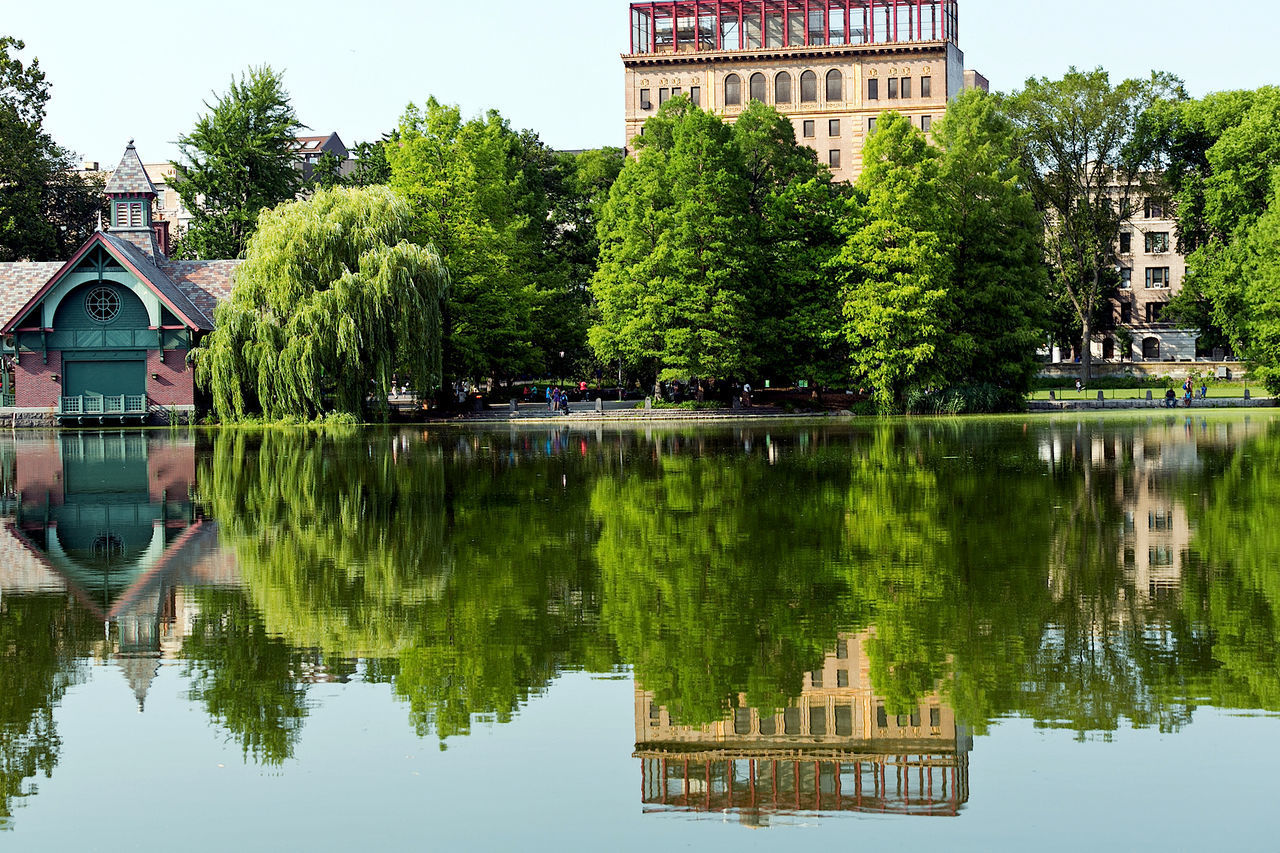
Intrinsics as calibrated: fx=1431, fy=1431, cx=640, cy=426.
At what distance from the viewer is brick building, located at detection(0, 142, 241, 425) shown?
201ft

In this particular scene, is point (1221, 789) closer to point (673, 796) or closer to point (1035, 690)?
point (1035, 690)

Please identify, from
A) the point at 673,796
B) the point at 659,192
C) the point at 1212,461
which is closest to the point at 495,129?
the point at 659,192

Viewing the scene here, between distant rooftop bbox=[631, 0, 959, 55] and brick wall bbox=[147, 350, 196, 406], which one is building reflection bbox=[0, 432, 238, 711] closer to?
brick wall bbox=[147, 350, 196, 406]

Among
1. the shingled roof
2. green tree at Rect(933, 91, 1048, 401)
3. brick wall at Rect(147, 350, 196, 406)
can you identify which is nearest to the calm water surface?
green tree at Rect(933, 91, 1048, 401)

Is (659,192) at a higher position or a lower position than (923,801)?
higher

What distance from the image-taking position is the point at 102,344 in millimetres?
61969

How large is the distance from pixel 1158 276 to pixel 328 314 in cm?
9182

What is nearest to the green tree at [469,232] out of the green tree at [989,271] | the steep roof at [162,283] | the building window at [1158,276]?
the steep roof at [162,283]

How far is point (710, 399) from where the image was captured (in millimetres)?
64938

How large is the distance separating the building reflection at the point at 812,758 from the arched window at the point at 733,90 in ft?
341

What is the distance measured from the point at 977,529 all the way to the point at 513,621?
8.17 m

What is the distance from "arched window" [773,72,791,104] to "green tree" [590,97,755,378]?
4802 centimetres

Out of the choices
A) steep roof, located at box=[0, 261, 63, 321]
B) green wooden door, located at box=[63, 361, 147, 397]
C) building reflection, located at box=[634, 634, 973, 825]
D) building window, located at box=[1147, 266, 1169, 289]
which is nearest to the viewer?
building reflection, located at box=[634, 634, 973, 825]

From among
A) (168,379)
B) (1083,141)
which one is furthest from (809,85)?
(168,379)
